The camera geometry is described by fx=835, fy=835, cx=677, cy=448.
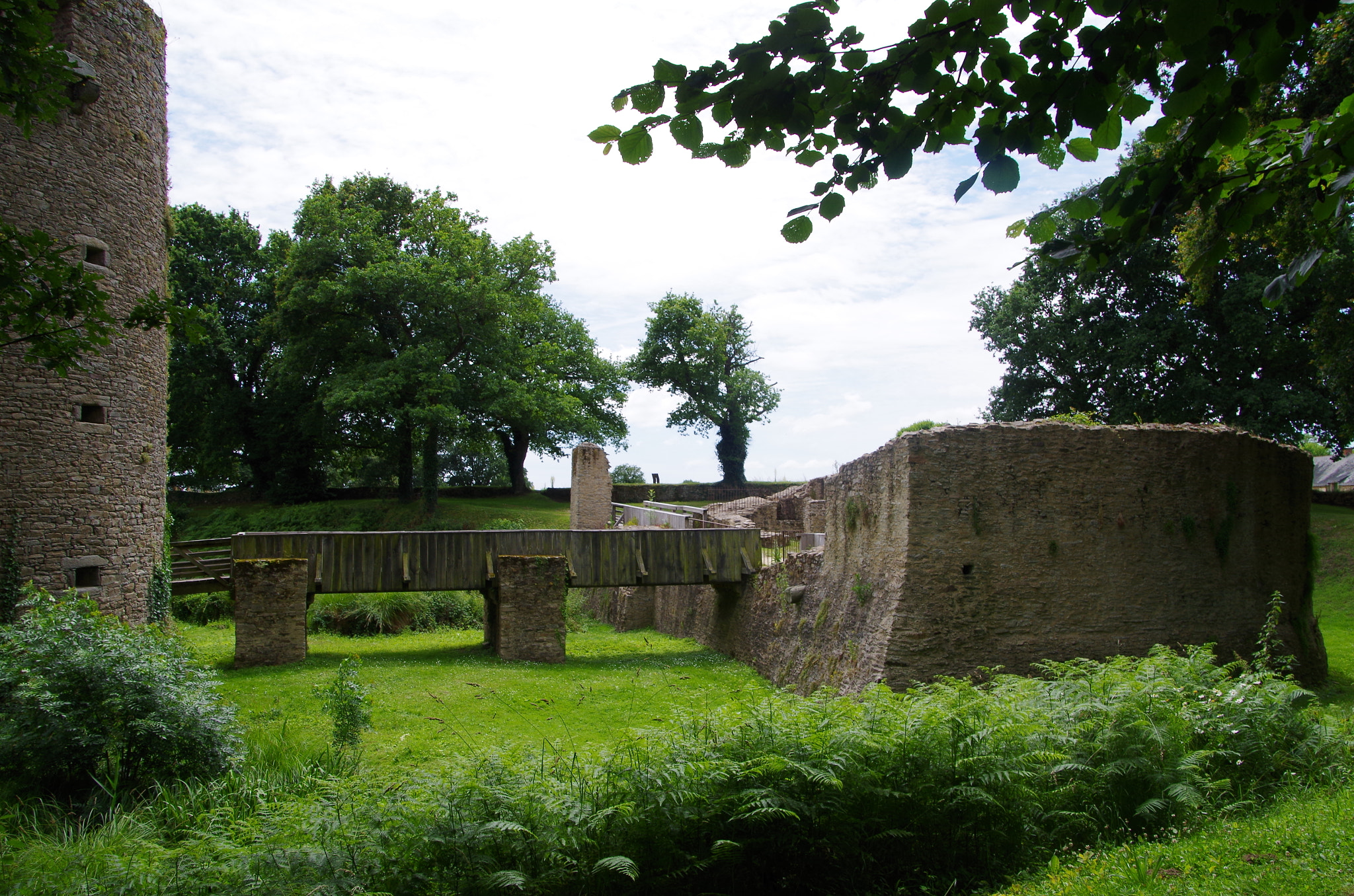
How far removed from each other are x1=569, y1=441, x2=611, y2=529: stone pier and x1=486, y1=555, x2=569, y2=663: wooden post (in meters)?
10.5

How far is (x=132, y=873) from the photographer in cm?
501

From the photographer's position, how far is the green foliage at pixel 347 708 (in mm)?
10109

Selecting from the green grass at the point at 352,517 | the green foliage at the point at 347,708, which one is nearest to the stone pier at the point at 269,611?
the green foliage at the point at 347,708

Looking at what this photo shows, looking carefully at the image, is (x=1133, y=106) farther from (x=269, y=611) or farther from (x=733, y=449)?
(x=733, y=449)

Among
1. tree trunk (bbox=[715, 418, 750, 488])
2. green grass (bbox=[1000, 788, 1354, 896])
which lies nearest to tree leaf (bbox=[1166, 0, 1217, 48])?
green grass (bbox=[1000, 788, 1354, 896])

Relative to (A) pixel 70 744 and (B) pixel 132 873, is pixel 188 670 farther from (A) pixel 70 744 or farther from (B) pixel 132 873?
(B) pixel 132 873

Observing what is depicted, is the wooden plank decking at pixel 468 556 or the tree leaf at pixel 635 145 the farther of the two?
the wooden plank decking at pixel 468 556

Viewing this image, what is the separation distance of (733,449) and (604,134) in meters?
41.1

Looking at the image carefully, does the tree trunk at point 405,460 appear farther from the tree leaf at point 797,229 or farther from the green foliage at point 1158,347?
the tree leaf at point 797,229

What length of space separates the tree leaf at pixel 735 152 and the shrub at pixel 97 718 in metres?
7.68

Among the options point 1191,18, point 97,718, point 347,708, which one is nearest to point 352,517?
point 347,708

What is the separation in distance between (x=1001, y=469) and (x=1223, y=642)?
389 centimetres

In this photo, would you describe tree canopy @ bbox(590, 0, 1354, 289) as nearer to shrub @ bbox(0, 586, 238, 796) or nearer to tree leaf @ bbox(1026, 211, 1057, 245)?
tree leaf @ bbox(1026, 211, 1057, 245)

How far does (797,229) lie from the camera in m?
3.96
